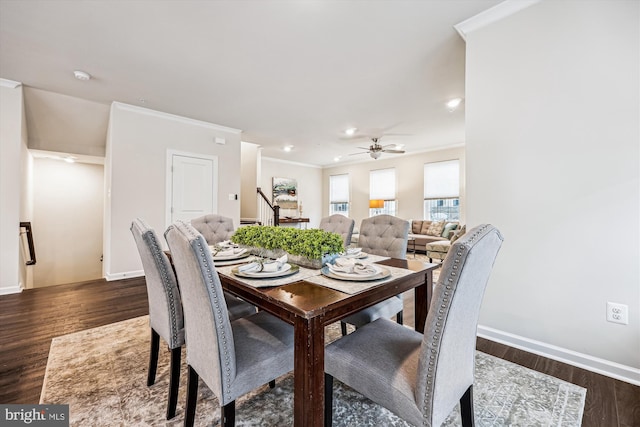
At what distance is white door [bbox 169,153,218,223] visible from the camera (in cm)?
458

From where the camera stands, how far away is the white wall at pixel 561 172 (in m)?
1.70

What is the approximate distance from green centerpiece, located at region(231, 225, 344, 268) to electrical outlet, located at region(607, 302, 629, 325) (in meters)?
1.78

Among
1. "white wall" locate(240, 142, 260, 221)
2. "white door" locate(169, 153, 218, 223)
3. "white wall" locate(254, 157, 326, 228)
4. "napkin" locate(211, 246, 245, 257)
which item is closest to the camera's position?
"napkin" locate(211, 246, 245, 257)

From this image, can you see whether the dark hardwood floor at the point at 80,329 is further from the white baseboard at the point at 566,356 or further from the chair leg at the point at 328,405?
the chair leg at the point at 328,405

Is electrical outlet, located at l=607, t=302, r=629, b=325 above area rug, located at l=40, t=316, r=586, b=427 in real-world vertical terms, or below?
above

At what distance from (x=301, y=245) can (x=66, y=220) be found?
7359mm

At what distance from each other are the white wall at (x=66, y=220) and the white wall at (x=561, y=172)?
794cm

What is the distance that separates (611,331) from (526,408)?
86 cm

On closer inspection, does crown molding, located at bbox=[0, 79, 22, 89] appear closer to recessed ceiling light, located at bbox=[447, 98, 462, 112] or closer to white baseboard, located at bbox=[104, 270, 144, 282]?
white baseboard, located at bbox=[104, 270, 144, 282]

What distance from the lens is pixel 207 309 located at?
1.04 meters

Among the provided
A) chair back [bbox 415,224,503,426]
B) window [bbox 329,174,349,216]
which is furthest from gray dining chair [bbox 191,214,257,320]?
window [bbox 329,174,349,216]

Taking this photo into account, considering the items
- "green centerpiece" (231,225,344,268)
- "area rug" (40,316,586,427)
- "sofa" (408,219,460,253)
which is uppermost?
"green centerpiece" (231,225,344,268)

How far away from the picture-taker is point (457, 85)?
3.47 meters

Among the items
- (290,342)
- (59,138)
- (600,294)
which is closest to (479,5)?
(600,294)
